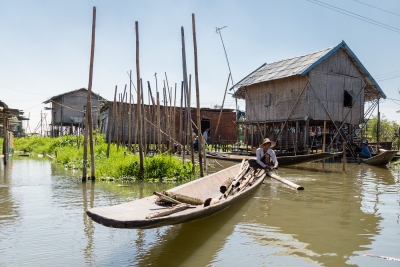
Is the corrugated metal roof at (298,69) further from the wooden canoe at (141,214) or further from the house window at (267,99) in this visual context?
the wooden canoe at (141,214)

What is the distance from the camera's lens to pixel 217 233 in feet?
17.9

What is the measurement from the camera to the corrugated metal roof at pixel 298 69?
17731 mm

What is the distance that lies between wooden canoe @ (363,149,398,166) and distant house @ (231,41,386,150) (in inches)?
88.4

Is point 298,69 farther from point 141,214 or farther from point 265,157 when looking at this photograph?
point 141,214

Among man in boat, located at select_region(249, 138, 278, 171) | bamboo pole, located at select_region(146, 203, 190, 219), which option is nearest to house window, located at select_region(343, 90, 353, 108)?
man in boat, located at select_region(249, 138, 278, 171)

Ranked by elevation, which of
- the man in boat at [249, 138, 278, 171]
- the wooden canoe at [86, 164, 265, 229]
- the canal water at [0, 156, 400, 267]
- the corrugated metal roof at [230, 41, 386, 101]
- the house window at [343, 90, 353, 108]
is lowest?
the canal water at [0, 156, 400, 267]

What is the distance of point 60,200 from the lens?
767 cm

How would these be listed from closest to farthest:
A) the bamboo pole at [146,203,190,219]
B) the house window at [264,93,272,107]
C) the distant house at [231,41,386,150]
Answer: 1. the bamboo pole at [146,203,190,219]
2. the distant house at [231,41,386,150]
3. the house window at [264,93,272,107]

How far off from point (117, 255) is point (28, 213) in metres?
2.77

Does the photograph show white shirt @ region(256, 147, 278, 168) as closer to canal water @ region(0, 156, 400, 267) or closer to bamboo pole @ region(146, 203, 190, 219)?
canal water @ region(0, 156, 400, 267)

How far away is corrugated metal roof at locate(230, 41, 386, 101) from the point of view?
1773 cm

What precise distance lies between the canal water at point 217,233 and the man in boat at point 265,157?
958 millimetres

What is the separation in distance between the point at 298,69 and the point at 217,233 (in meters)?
13.7

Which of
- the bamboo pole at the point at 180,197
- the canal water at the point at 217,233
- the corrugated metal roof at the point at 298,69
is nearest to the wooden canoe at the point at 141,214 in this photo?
the bamboo pole at the point at 180,197
